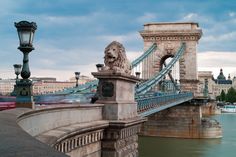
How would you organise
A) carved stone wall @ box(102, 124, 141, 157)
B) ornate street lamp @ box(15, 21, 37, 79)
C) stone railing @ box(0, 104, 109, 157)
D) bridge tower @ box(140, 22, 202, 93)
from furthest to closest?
1. bridge tower @ box(140, 22, 202, 93)
2. carved stone wall @ box(102, 124, 141, 157)
3. ornate street lamp @ box(15, 21, 37, 79)
4. stone railing @ box(0, 104, 109, 157)

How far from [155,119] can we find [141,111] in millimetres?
20793

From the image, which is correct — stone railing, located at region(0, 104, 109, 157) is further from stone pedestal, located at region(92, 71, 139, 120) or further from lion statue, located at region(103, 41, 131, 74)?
lion statue, located at region(103, 41, 131, 74)

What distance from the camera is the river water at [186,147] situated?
28.9 metres

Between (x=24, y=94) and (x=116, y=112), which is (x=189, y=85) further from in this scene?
(x=24, y=94)

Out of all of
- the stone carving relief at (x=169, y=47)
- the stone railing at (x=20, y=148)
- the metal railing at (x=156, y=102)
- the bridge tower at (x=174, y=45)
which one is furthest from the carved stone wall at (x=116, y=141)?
the stone carving relief at (x=169, y=47)

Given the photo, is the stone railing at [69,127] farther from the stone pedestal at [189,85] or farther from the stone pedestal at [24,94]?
the stone pedestal at [189,85]

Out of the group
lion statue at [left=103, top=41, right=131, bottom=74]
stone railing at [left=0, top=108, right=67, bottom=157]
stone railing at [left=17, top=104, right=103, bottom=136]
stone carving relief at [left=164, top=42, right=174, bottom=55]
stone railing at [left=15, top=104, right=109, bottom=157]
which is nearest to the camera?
stone railing at [left=0, top=108, right=67, bottom=157]

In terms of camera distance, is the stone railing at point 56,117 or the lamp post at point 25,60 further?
the lamp post at point 25,60

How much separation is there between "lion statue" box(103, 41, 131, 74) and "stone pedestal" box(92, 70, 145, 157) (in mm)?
236

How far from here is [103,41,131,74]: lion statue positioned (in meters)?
11.5

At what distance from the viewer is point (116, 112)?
11203mm

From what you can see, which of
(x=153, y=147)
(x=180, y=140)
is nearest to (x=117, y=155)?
(x=153, y=147)

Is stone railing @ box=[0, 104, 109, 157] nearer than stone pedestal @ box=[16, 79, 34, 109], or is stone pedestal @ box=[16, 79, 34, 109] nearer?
stone railing @ box=[0, 104, 109, 157]

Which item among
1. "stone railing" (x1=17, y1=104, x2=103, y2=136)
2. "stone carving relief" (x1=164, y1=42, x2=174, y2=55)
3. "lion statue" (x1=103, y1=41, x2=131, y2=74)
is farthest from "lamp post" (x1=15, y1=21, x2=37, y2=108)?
"stone carving relief" (x1=164, y1=42, x2=174, y2=55)
